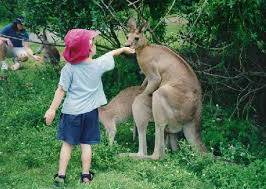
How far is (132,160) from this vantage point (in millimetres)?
7820

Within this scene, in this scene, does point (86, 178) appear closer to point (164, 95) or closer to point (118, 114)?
point (164, 95)

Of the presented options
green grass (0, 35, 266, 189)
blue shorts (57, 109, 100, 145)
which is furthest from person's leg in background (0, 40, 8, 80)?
blue shorts (57, 109, 100, 145)

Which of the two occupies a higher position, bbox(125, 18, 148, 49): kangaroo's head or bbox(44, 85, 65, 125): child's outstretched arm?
bbox(125, 18, 148, 49): kangaroo's head

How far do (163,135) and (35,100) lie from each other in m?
3.03

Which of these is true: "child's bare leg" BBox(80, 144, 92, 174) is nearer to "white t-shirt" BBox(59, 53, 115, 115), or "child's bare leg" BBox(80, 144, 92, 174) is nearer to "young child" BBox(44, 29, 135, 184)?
"young child" BBox(44, 29, 135, 184)

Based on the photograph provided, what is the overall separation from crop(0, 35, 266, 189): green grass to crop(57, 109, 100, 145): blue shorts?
42 centimetres

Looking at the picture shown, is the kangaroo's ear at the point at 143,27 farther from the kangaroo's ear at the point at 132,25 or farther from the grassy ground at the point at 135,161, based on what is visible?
the grassy ground at the point at 135,161

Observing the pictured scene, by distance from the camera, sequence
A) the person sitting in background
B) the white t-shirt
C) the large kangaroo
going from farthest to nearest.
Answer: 1. the person sitting in background
2. the large kangaroo
3. the white t-shirt

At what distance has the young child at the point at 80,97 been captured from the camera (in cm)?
679

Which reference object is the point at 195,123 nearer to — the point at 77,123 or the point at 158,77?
the point at 158,77

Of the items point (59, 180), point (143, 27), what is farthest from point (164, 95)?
point (59, 180)

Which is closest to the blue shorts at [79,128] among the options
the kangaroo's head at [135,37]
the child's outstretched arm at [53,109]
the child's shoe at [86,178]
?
the child's outstretched arm at [53,109]

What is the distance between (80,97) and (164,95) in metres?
1.38

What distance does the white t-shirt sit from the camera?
6852 mm
